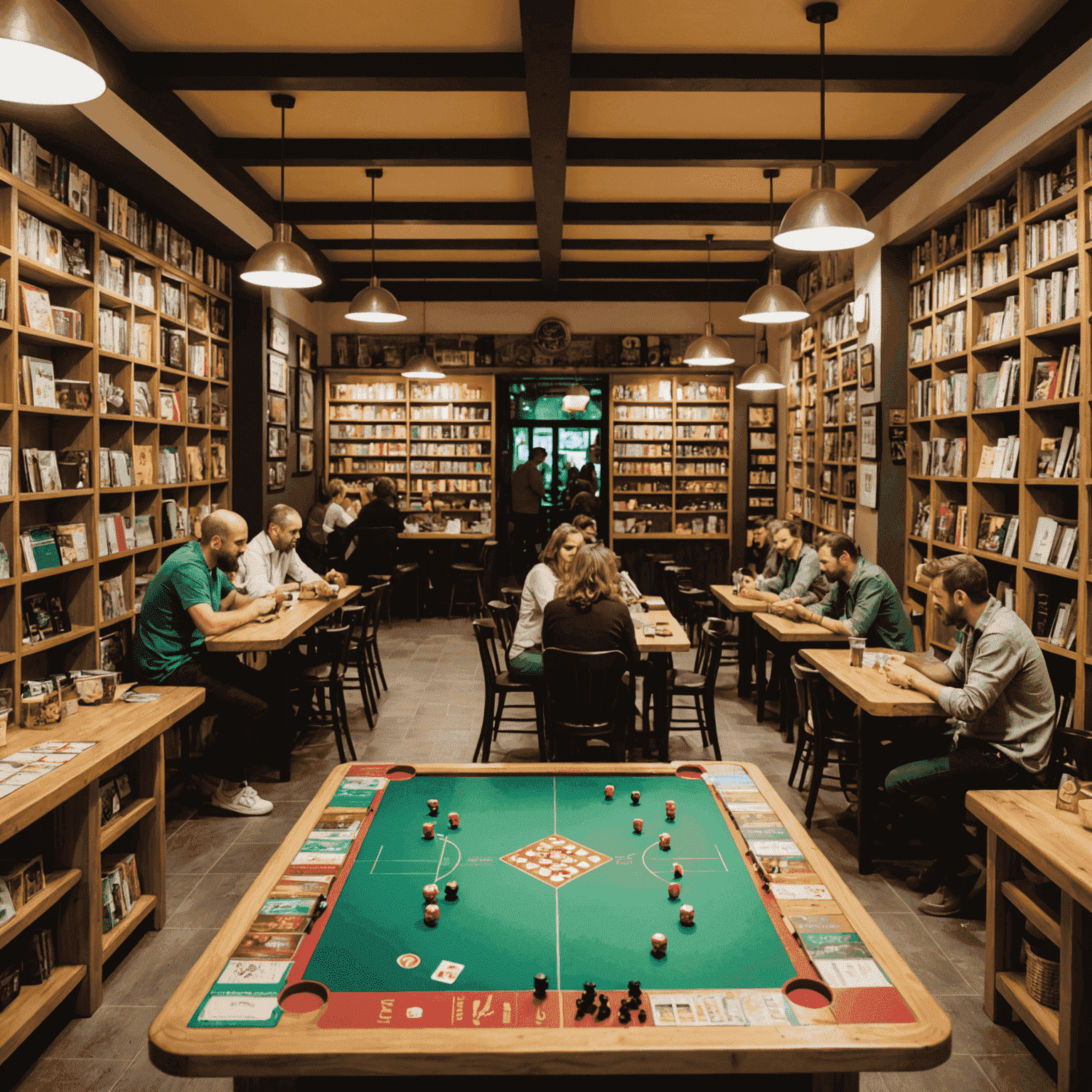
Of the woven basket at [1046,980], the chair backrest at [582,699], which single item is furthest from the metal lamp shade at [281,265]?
the woven basket at [1046,980]

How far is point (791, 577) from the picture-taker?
6809 millimetres

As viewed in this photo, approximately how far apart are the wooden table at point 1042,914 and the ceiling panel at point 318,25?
410cm

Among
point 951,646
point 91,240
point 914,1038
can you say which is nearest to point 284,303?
point 91,240

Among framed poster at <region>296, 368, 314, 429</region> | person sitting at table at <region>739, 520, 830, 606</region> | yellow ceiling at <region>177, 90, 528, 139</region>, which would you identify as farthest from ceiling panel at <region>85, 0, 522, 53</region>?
framed poster at <region>296, 368, 314, 429</region>

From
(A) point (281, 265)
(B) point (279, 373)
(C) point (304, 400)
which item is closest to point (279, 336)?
(B) point (279, 373)

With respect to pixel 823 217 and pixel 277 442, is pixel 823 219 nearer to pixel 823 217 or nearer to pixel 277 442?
pixel 823 217

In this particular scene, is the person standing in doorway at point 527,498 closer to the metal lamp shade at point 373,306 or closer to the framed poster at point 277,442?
the framed poster at point 277,442

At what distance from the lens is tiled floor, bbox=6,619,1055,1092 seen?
2537mm

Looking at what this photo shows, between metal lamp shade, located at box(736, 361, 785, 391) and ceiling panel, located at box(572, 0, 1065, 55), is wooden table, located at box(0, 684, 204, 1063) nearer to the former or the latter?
ceiling panel, located at box(572, 0, 1065, 55)

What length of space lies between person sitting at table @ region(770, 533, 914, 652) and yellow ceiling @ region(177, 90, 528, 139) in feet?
10.9

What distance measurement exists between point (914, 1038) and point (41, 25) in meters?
2.94

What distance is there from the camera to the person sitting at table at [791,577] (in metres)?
6.38

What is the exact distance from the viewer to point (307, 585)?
241 inches

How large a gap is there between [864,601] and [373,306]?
13.4 ft
